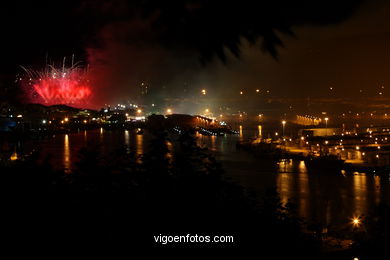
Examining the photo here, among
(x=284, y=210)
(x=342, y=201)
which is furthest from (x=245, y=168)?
(x=284, y=210)

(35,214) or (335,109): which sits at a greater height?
(335,109)

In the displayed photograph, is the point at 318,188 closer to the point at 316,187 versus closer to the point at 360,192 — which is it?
the point at 316,187

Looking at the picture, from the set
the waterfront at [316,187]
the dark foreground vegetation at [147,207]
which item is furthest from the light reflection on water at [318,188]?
the dark foreground vegetation at [147,207]

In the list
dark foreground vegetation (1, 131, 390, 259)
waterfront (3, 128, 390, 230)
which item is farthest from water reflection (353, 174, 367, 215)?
dark foreground vegetation (1, 131, 390, 259)

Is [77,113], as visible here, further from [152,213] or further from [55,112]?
[152,213]

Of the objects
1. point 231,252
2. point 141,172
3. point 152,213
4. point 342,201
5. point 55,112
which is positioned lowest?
point 342,201

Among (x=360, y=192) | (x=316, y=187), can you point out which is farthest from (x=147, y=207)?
(x=316, y=187)

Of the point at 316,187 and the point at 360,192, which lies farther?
the point at 316,187

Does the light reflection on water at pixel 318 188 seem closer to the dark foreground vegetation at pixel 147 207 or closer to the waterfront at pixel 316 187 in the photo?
the waterfront at pixel 316 187

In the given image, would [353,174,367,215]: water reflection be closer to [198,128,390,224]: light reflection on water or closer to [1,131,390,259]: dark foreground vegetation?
[198,128,390,224]: light reflection on water
